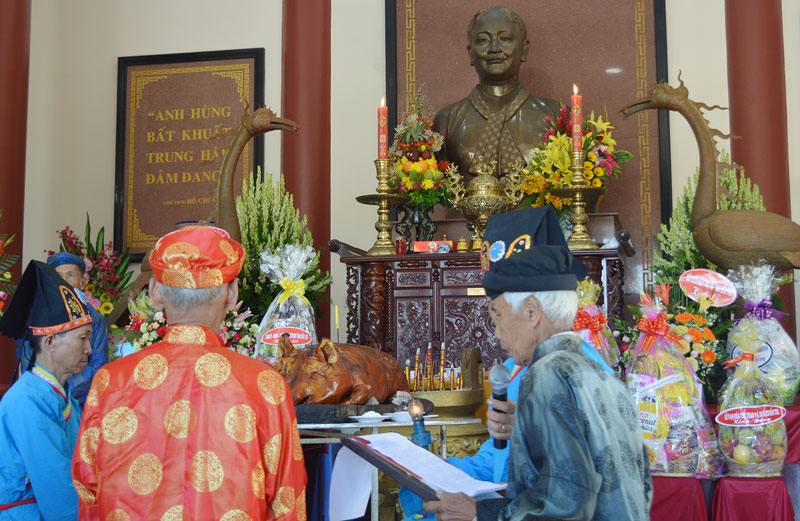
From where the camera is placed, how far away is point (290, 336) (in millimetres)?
3393

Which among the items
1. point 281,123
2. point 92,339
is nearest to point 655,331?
point 281,123

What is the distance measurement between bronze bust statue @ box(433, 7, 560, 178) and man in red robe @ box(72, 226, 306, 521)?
150 inches

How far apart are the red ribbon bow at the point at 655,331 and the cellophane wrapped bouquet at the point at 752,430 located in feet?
0.84

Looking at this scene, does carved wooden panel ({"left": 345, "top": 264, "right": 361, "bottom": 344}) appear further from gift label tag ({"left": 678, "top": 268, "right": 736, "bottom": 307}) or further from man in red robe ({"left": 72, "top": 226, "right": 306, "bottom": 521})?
man in red robe ({"left": 72, "top": 226, "right": 306, "bottom": 521})

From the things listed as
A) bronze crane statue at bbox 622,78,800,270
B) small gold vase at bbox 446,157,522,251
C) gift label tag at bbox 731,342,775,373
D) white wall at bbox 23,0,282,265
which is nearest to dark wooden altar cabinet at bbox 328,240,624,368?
small gold vase at bbox 446,157,522,251

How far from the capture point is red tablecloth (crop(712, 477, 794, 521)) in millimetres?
2740

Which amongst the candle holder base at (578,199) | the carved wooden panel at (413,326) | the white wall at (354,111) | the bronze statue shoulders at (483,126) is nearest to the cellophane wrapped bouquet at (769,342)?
the candle holder base at (578,199)

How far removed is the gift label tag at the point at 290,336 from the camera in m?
3.40

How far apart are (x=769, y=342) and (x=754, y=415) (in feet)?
1.27

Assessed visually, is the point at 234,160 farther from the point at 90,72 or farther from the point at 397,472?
the point at 90,72

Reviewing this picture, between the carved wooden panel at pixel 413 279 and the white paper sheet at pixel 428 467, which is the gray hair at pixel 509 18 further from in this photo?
the white paper sheet at pixel 428 467

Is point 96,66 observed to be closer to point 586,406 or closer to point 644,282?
point 644,282

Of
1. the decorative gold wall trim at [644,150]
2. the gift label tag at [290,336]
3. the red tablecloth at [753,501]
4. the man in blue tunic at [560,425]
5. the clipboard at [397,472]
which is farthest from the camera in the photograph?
the decorative gold wall trim at [644,150]

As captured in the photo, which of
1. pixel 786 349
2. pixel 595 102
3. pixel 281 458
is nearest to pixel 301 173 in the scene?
pixel 595 102
